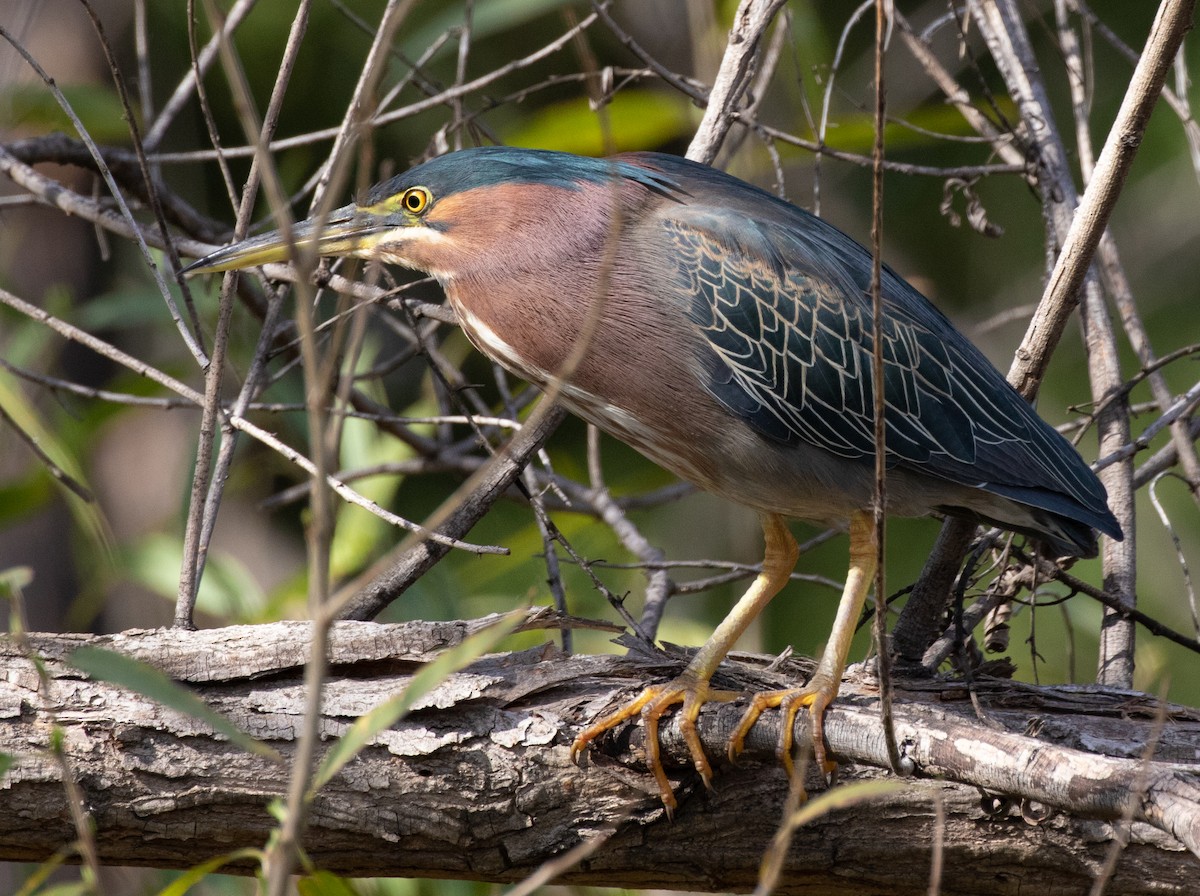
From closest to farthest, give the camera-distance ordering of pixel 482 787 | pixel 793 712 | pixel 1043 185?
1. pixel 482 787
2. pixel 793 712
3. pixel 1043 185

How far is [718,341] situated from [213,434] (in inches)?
43.5

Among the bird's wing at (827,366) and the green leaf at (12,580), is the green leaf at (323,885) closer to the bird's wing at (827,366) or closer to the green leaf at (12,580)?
the green leaf at (12,580)

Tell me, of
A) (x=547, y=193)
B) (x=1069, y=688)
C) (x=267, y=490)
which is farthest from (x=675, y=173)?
(x=267, y=490)

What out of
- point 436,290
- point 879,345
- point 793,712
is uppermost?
point 436,290

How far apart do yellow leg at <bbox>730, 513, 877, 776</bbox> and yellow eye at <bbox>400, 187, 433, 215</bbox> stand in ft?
4.01

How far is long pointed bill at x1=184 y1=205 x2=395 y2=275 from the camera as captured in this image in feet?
8.04

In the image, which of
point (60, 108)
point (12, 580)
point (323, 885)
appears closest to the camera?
point (12, 580)

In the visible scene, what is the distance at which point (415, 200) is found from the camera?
2660 millimetres

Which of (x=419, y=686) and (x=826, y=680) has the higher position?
(x=419, y=686)

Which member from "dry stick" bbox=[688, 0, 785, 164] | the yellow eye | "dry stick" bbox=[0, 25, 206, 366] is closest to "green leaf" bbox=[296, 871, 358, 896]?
"dry stick" bbox=[0, 25, 206, 366]

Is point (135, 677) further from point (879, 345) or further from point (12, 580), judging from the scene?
point (879, 345)

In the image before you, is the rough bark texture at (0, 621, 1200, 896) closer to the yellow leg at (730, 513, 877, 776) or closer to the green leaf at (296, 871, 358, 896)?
the yellow leg at (730, 513, 877, 776)

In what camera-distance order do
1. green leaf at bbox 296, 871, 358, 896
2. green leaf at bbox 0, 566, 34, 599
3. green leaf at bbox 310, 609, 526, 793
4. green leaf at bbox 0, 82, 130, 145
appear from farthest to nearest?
1. green leaf at bbox 0, 82, 130, 145
2. green leaf at bbox 296, 871, 358, 896
3. green leaf at bbox 0, 566, 34, 599
4. green leaf at bbox 310, 609, 526, 793

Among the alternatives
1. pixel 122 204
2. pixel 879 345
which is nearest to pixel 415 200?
pixel 122 204
